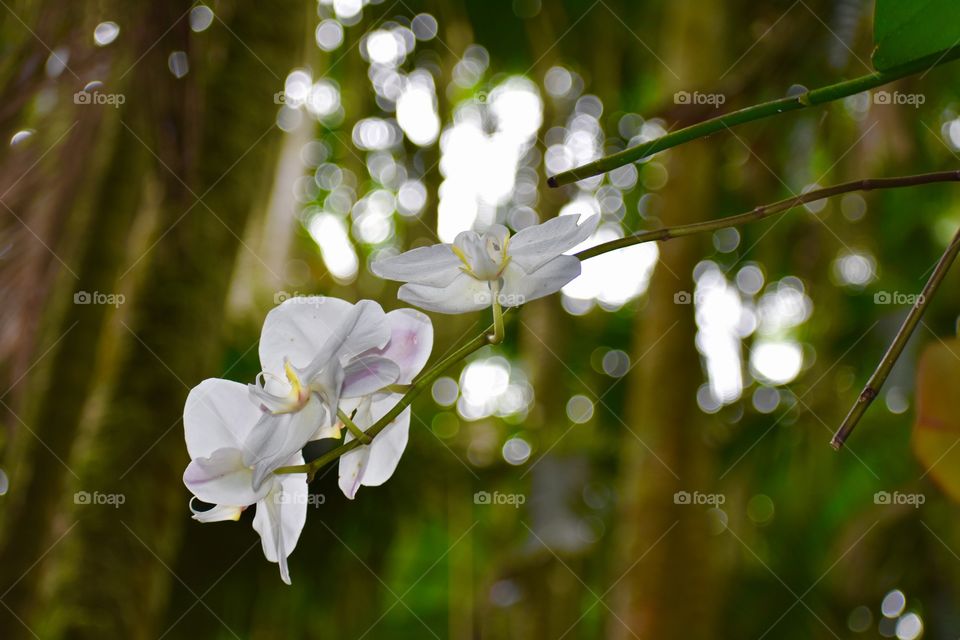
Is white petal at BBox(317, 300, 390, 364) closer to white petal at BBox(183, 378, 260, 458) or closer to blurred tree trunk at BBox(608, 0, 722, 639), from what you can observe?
white petal at BBox(183, 378, 260, 458)

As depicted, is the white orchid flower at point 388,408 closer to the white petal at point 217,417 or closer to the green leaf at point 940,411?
the white petal at point 217,417

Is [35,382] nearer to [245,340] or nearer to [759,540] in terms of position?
[245,340]

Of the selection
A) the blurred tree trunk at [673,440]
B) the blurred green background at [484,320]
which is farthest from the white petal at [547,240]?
the blurred tree trunk at [673,440]

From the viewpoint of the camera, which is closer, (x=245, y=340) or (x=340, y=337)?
(x=340, y=337)

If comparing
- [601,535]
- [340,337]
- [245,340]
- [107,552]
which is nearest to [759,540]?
[601,535]

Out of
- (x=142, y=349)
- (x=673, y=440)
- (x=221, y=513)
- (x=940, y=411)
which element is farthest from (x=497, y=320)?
(x=673, y=440)

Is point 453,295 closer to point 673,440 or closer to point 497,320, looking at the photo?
point 497,320
